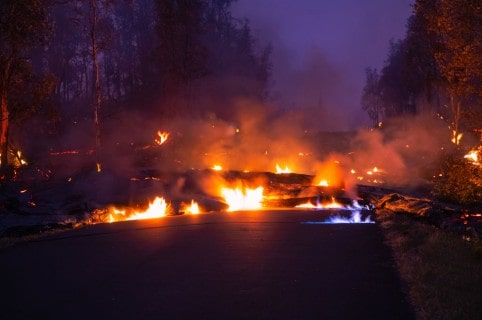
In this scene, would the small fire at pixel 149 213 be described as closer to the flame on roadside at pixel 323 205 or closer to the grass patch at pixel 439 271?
the flame on roadside at pixel 323 205

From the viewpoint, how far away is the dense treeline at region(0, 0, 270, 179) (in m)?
22.5

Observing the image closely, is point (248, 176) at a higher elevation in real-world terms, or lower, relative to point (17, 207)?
higher

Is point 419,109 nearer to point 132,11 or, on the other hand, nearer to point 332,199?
point 132,11

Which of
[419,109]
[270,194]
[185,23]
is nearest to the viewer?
[270,194]

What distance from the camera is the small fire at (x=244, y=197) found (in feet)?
67.5

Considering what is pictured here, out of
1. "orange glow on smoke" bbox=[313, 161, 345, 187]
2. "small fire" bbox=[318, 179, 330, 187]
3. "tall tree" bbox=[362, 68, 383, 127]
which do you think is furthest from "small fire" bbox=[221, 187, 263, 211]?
"tall tree" bbox=[362, 68, 383, 127]

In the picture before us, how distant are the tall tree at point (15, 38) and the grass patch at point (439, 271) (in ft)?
55.9

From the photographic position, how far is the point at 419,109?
2277 inches

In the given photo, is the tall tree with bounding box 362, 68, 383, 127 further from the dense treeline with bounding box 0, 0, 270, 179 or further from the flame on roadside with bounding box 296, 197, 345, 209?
the flame on roadside with bounding box 296, 197, 345, 209

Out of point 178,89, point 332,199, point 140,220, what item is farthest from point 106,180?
point 178,89

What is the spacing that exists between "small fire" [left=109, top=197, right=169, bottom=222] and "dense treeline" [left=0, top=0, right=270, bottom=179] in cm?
706

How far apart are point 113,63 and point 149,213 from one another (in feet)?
165

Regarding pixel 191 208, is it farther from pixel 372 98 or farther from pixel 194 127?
pixel 372 98

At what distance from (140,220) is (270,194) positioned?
7053 millimetres
